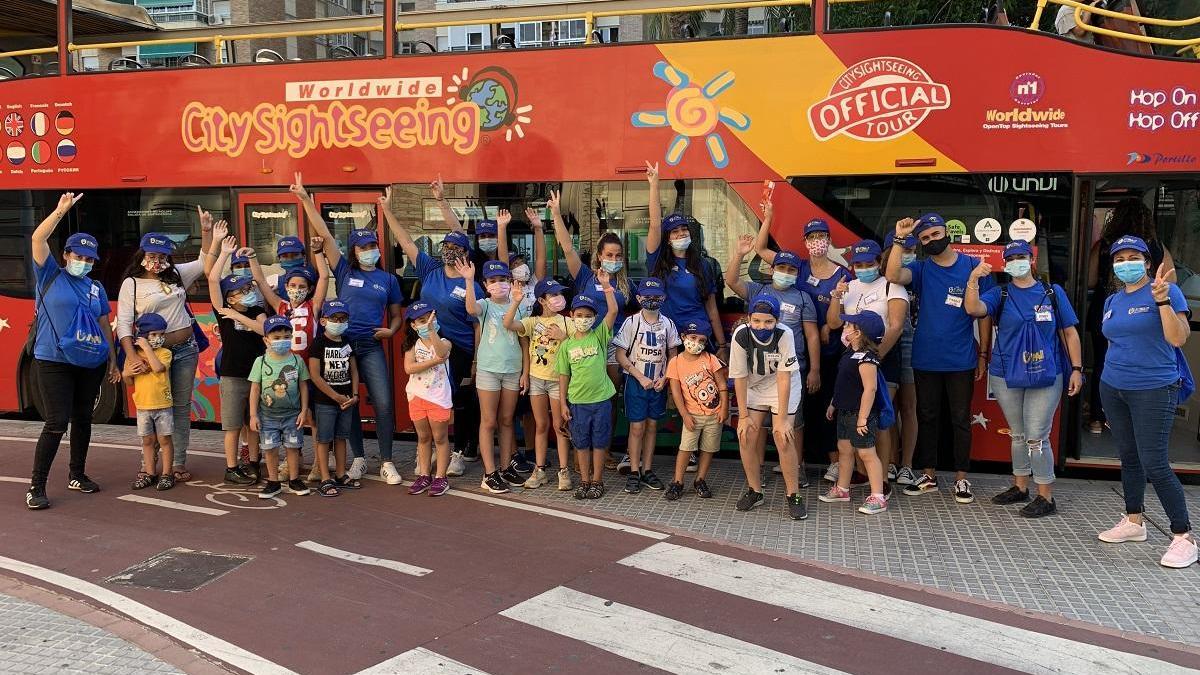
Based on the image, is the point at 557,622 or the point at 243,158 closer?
the point at 557,622

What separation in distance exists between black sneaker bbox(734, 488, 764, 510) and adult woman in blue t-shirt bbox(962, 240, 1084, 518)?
1840 mm

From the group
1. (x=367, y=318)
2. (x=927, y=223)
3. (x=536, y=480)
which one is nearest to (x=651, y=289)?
(x=536, y=480)

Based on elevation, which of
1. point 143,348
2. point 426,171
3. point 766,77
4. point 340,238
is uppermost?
point 766,77

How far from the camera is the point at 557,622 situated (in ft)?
15.4

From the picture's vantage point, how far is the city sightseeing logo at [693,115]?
738cm

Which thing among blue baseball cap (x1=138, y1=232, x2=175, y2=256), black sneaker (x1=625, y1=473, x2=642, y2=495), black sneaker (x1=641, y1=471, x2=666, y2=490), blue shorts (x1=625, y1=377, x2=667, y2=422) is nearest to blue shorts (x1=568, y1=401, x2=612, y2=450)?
blue shorts (x1=625, y1=377, x2=667, y2=422)

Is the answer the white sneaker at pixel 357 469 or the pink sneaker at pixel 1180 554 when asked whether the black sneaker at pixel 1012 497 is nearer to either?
the pink sneaker at pixel 1180 554

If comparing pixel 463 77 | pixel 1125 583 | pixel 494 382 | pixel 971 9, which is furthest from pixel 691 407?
pixel 971 9

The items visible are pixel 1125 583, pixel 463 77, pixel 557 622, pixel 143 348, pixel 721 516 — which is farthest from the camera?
pixel 463 77

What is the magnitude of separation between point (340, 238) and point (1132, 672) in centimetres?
694

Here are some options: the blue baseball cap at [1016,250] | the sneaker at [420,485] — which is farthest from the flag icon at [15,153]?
the blue baseball cap at [1016,250]

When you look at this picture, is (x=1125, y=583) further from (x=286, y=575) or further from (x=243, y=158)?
(x=243, y=158)

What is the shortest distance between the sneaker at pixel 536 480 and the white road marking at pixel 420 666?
3.00 m

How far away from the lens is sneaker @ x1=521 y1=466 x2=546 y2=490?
7.28m
